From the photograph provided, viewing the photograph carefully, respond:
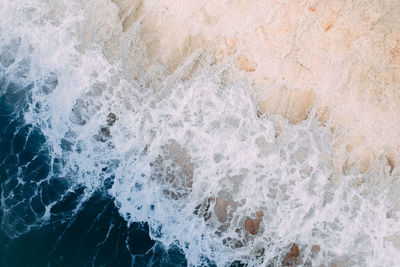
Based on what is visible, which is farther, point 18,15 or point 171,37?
point 18,15

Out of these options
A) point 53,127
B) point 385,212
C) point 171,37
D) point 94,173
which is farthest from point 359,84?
point 53,127

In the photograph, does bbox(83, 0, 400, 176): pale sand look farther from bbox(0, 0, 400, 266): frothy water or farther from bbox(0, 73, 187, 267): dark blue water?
bbox(0, 73, 187, 267): dark blue water

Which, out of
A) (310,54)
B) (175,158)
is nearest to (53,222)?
(175,158)

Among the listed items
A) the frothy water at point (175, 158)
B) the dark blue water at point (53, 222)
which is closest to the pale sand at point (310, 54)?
the frothy water at point (175, 158)

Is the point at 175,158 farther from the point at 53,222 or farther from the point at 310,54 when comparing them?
the point at 310,54

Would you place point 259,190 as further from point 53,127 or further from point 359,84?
point 53,127

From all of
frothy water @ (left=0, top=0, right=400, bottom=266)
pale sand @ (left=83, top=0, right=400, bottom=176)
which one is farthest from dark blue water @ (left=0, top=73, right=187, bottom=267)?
pale sand @ (left=83, top=0, right=400, bottom=176)

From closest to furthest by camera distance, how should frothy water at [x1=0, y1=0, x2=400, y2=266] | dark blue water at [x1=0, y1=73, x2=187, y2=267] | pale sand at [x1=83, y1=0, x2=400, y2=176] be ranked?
pale sand at [x1=83, y1=0, x2=400, y2=176] → dark blue water at [x1=0, y1=73, x2=187, y2=267] → frothy water at [x1=0, y1=0, x2=400, y2=266]
